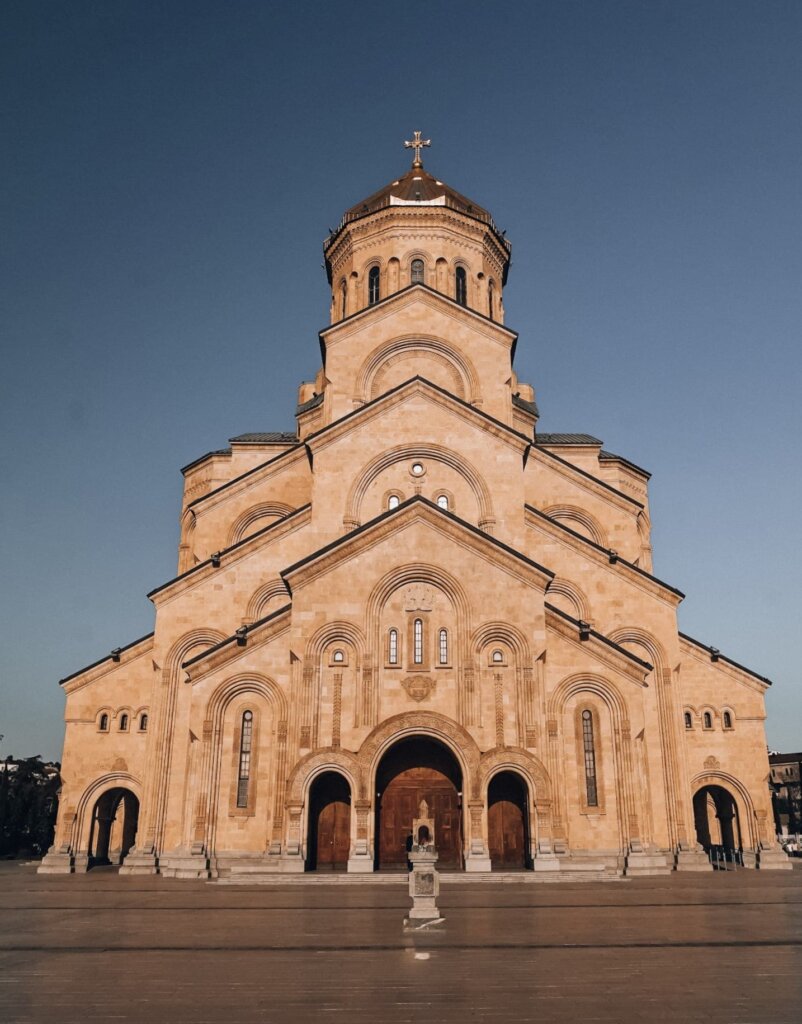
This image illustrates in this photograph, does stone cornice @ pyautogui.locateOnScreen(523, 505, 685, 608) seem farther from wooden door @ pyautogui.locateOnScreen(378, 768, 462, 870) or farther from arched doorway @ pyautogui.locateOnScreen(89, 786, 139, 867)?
arched doorway @ pyautogui.locateOnScreen(89, 786, 139, 867)

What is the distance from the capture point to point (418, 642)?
25.0 meters

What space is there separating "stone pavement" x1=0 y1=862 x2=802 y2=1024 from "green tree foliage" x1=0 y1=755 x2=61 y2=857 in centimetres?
2869

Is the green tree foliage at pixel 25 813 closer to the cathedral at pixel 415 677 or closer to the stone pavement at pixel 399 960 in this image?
the cathedral at pixel 415 677

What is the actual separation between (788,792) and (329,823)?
53932mm

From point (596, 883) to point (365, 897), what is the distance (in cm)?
686

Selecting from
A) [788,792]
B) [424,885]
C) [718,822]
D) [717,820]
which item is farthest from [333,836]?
[788,792]

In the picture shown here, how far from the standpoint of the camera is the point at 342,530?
28438 mm

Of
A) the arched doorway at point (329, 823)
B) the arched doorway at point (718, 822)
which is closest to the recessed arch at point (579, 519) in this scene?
the arched doorway at point (718, 822)

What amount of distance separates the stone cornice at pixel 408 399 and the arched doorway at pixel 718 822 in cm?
1389

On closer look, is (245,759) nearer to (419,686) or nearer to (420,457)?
(419,686)

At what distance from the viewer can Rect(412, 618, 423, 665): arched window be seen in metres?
24.8

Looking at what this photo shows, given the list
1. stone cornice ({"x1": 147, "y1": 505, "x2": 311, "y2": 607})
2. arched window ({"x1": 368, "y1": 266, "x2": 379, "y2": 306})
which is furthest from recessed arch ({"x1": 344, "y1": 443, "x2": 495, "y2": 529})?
arched window ({"x1": 368, "y1": 266, "x2": 379, "y2": 306})

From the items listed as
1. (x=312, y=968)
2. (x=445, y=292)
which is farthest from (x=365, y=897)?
(x=445, y=292)

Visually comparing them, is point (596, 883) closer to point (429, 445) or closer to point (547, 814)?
point (547, 814)
